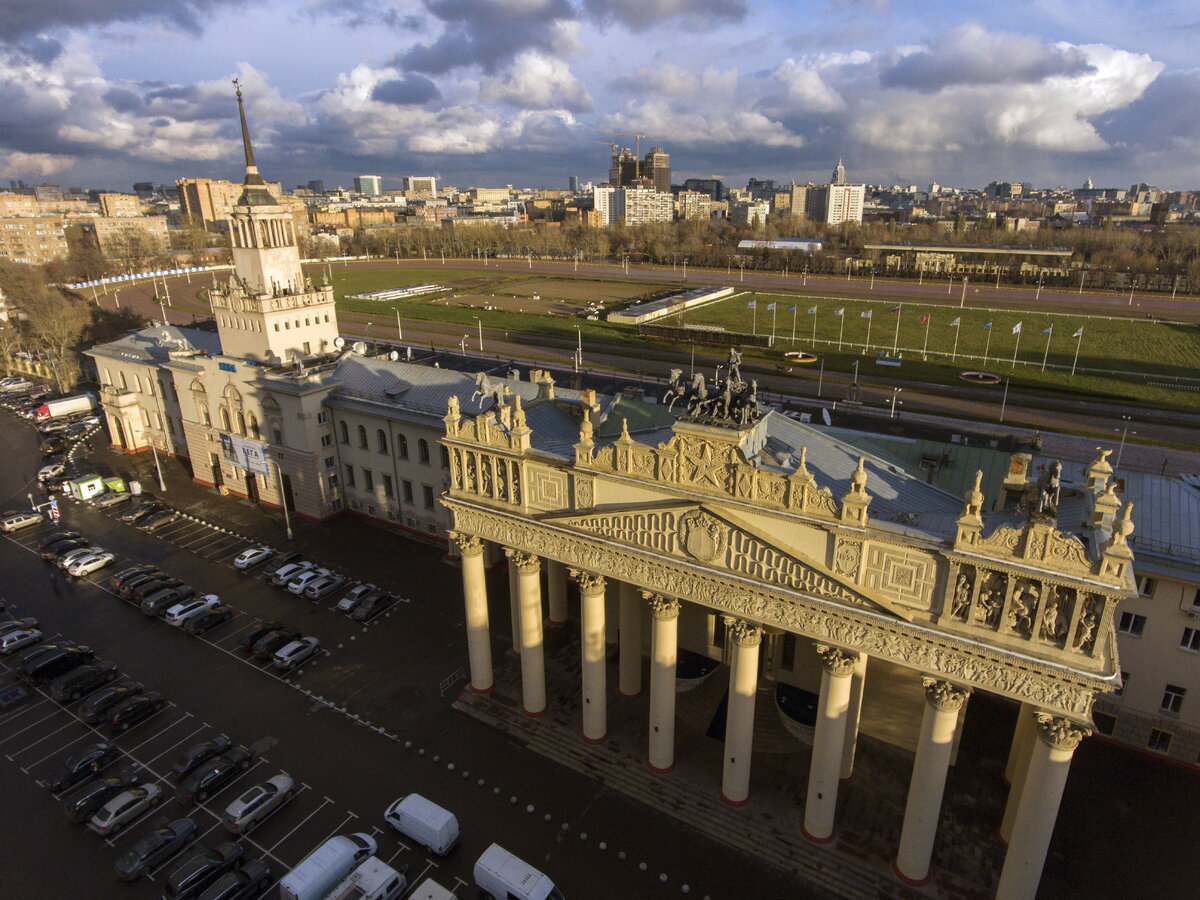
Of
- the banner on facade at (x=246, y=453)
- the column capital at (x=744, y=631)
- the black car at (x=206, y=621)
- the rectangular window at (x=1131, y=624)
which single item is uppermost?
the column capital at (x=744, y=631)

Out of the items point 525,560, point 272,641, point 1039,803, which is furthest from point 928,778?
point 272,641

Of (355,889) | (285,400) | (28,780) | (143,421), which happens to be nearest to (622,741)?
(355,889)

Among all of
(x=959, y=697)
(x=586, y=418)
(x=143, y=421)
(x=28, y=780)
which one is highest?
(x=586, y=418)

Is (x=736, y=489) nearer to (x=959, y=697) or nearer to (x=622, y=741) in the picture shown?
(x=959, y=697)

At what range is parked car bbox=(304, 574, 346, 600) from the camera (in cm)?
4719

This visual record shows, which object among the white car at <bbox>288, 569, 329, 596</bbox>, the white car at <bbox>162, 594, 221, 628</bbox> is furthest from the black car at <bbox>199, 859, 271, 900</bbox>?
the white car at <bbox>288, 569, 329, 596</bbox>

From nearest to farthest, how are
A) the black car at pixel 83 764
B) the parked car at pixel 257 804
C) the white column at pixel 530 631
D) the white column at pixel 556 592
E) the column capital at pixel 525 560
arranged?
the parked car at pixel 257 804 → the column capital at pixel 525 560 → the white column at pixel 530 631 → the black car at pixel 83 764 → the white column at pixel 556 592

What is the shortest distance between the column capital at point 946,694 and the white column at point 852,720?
5.92m

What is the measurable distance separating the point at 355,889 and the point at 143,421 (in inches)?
2582

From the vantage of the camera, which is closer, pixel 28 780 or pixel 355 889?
pixel 355 889

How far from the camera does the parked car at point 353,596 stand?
1800 inches

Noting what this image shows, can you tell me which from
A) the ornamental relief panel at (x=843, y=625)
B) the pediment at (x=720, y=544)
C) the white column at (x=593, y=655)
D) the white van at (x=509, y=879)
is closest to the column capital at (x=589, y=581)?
the white column at (x=593, y=655)

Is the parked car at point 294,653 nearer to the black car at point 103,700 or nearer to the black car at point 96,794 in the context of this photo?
the black car at point 103,700

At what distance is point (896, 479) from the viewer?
91.1 feet
